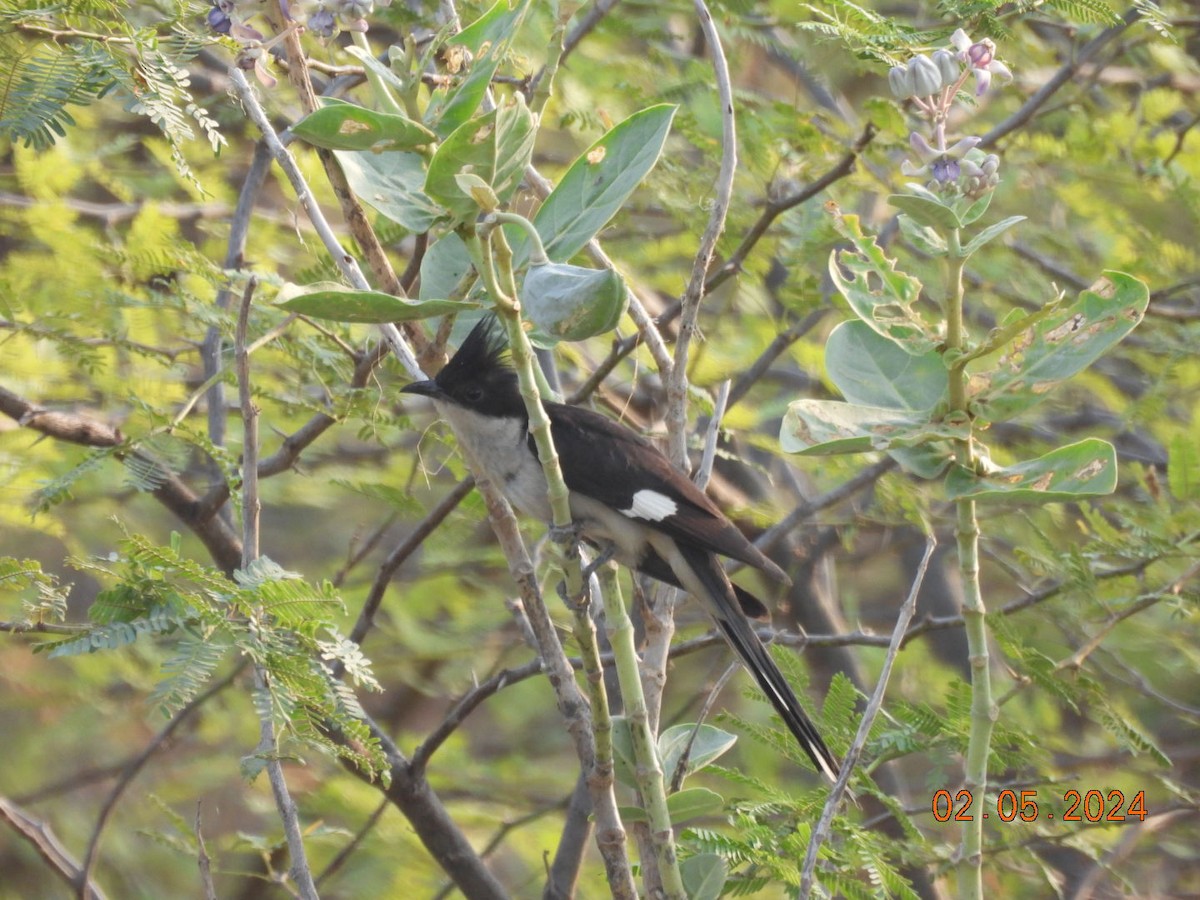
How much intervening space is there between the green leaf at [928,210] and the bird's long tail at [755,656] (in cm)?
131

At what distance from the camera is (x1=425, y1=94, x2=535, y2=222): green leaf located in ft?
5.07

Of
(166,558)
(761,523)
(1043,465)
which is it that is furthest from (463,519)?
(1043,465)

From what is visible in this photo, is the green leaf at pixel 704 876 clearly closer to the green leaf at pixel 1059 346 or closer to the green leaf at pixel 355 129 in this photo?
the green leaf at pixel 1059 346

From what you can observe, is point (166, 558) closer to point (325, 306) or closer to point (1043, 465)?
point (325, 306)

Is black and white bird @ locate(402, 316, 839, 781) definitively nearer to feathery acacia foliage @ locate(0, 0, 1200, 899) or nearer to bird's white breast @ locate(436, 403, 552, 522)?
bird's white breast @ locate(436, 403, 552, 522)

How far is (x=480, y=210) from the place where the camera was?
1.64 m

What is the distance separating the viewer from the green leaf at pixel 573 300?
5.16ft

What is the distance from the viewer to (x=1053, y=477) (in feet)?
6.32

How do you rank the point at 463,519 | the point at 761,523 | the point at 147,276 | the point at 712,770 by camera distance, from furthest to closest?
the point at 761,523 < the point at 463,519 < the point at 147,276 < the point at 712,770

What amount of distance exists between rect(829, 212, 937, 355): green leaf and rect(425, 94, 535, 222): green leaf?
0.50 m

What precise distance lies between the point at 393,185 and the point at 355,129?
0.20m

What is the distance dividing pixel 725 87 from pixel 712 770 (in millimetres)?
1478

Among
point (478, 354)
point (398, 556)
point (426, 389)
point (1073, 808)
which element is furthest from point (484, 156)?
point (1073, 808)

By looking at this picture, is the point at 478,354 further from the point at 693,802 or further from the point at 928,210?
the point at 928,210
